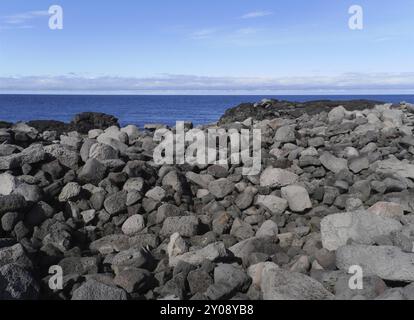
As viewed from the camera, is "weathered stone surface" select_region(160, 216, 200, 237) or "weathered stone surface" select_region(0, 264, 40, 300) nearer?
"weathered stone surface" select_region(0, 264, 40, 300)

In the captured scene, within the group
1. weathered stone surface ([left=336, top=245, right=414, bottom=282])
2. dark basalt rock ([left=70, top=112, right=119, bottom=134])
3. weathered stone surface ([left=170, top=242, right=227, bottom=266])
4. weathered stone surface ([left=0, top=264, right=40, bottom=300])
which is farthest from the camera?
dark basalt rock ([left=70, top=112, right=119, bottom=134])

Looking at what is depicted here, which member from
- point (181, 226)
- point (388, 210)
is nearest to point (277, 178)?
point (388, 210)

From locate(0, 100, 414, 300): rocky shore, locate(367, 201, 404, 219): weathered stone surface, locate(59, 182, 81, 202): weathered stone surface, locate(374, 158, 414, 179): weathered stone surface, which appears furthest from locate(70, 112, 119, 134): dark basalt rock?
locate(367, 201, 404, 219): weathered stone surface

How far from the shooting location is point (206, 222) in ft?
22.4

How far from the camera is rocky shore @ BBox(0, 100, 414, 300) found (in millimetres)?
4852

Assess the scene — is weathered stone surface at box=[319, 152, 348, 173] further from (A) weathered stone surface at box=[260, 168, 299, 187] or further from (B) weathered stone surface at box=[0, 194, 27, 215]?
(B) weathered stone surface at box=[0, 194, 27, 215]

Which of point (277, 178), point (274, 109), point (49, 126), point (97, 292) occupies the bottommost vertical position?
point (97, 292)

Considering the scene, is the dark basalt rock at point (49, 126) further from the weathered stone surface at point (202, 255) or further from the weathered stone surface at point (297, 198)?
the weathered stone surface at point (202, 255)

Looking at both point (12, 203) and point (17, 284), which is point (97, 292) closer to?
point (17, 284)
